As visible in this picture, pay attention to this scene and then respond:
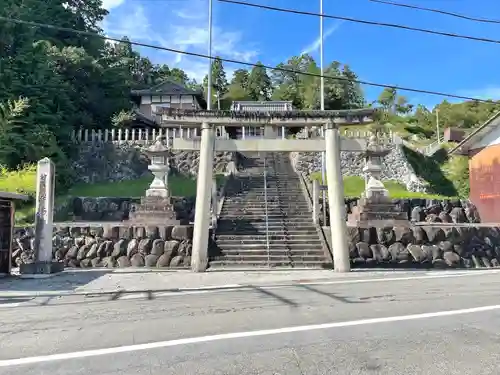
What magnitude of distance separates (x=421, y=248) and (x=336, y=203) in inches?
156

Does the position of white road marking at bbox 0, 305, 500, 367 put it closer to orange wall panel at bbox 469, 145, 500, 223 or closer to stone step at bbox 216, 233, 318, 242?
stone step at bbox 216, 233, 318, 242

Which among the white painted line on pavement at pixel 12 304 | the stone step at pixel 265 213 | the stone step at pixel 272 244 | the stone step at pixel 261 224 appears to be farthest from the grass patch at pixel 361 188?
the white painted line on pavement at pixel 12 304

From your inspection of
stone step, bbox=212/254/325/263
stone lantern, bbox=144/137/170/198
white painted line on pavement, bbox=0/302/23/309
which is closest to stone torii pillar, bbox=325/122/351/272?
stone step, bbox=212/254/325/263

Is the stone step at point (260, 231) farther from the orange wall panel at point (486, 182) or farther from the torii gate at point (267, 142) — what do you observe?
the orange wall panel at point (486, 182)

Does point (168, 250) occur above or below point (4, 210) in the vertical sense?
below

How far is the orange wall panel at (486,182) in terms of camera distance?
72.1 feet

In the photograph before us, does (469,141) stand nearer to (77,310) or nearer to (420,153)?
(420,153)

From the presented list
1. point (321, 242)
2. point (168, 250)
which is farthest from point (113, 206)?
point (321, 242)

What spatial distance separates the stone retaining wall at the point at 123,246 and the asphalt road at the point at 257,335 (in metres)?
6.86

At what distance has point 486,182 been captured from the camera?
2256cm

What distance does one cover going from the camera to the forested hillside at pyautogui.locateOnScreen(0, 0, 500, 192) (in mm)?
28406

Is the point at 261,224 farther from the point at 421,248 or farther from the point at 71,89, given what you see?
the point at 71,89

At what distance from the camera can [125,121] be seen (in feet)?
124

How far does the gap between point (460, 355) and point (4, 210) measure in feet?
43.6
